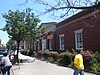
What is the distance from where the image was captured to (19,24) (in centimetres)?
2983

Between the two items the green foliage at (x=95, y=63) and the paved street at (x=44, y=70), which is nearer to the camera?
the green foliage at (x=95, y=63)

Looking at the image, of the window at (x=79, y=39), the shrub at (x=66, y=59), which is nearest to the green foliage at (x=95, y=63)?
the shrub at (x=66, y=59)

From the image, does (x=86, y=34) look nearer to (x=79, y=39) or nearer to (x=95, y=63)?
(x=79, y=39)

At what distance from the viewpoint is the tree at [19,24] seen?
29.9 meters

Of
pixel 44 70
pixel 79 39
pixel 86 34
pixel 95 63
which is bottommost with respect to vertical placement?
pixel 44 70

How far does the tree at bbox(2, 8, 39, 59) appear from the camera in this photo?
29.9 metres

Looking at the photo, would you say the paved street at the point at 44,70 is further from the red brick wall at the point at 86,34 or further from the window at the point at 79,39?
the window at the point at 79,39

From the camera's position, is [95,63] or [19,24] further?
[19,24]

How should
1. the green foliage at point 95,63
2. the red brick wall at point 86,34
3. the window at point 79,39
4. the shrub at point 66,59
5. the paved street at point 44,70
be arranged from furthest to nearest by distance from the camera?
1. the window at point 79,39
2. the shrub at point 66,59
3. the red brick wall at point 86,34
4. the paved street at point 44,70
5. the green foliage at point 95,63

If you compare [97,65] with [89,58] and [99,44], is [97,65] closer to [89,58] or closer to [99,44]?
[89,58]

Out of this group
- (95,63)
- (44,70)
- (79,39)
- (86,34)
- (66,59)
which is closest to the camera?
(95,63)

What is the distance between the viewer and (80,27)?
28344 mm

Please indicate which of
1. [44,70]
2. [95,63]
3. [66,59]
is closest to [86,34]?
[66,59]

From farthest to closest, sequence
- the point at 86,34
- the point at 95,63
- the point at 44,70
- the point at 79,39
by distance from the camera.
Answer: the point at 79,39
the point at 86,34
the point at 44,70
the point at 95,63
